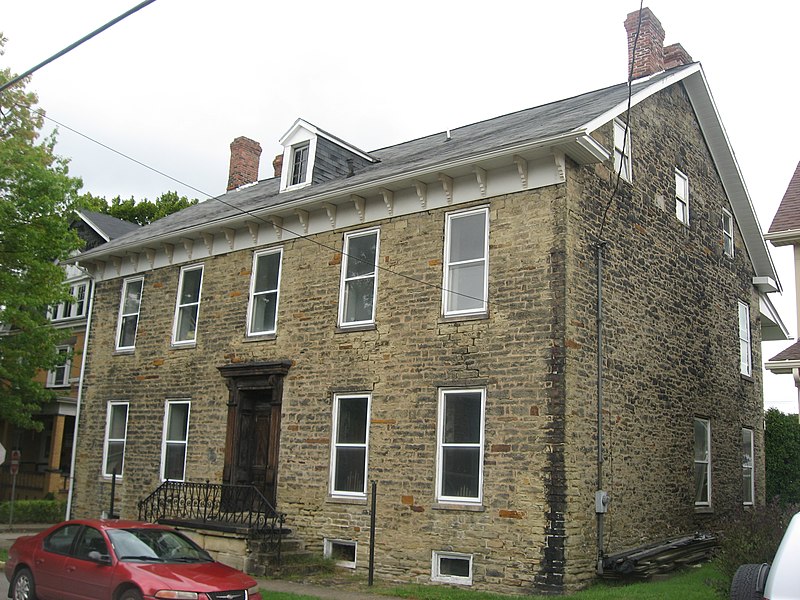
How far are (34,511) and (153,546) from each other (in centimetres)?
1740

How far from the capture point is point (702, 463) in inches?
687

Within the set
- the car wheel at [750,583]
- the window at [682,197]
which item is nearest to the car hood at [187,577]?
the car wheel at [750,583]

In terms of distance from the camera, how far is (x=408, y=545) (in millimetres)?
14055

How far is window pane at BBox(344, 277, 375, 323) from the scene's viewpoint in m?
16.0

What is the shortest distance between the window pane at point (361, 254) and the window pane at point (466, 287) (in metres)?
1.96

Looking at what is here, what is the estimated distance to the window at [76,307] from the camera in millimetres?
34219

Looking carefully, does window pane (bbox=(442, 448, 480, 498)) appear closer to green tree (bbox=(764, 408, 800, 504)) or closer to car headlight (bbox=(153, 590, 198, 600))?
car headlight (bbox=(153, 590, 198, 600))

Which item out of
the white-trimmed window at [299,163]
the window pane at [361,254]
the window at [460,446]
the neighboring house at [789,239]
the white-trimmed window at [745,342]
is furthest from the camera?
the white-trimmed window at [745,342]

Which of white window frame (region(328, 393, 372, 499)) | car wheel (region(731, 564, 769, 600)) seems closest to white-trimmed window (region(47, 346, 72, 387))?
white window frame (region(328, 393, 372, 499))

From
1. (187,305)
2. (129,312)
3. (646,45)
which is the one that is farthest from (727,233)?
(129,312)

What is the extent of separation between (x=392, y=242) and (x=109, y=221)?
2122 cm

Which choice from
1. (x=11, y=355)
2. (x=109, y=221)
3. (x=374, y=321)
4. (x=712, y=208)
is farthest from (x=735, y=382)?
(x=109, y=221)

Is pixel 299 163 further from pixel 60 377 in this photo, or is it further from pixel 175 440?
pixel 60 377

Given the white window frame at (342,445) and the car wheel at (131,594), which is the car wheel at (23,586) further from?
the white window frame at (342,445)
